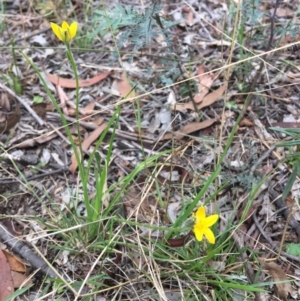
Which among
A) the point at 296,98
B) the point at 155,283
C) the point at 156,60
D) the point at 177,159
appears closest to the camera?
the point at 155,283

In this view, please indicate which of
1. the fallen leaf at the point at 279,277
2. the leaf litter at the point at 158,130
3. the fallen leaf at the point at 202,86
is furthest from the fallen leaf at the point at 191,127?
the fallen leaf at the point at 279,277

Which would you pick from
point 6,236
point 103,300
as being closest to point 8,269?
point 6,236

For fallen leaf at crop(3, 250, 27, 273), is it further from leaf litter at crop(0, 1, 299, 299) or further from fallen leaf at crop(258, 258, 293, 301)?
fallen leaf at crop(258, 258, 293, 301)

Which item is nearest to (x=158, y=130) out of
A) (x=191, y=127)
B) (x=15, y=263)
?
(x=191, y=127)

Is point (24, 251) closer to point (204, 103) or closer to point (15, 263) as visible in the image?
point (15, 263)

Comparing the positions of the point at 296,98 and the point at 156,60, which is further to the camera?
the point at 156,60

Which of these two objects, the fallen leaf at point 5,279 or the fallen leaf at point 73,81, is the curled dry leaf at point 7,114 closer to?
the fallen leaf at point 73,81

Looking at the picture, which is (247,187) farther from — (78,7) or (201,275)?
(78,7)

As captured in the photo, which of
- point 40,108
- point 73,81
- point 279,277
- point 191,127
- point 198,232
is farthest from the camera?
point 73,81
